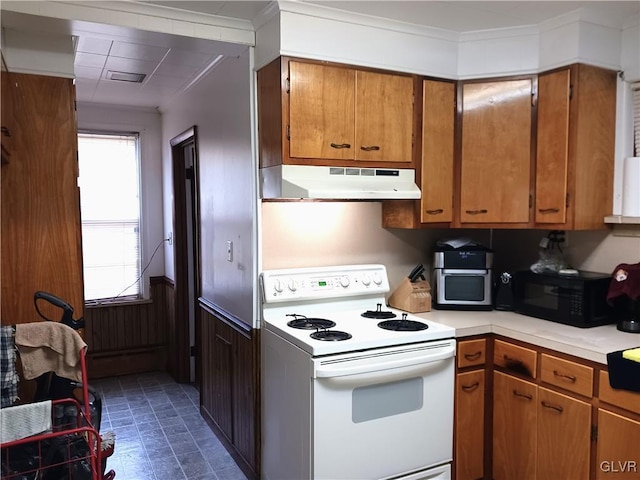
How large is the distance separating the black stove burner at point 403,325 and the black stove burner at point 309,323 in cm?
26

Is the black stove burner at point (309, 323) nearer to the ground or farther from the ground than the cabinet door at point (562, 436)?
farther from the ground

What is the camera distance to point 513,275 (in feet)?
9.54

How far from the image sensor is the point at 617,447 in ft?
6.80

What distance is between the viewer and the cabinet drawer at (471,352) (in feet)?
8.38

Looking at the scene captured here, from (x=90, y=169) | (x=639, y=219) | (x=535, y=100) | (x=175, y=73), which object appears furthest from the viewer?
(x=90, y=169)

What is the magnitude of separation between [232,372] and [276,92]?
5.39 feet

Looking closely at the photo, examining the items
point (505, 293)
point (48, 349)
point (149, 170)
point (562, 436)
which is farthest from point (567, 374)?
point (149, 170)

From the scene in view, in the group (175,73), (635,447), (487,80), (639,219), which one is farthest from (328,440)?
(175,73)

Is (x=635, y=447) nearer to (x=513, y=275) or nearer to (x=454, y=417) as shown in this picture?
(x=454, y=417)

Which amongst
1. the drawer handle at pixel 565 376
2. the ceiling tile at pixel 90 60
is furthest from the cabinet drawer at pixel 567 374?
the ceiling tile at pixel 90 60

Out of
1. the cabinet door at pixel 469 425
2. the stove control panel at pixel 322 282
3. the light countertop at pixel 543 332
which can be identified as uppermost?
the stove control panel at pixel 322 282

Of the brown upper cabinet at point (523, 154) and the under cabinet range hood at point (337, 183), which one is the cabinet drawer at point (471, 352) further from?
the under cabinet range hood at point (337, 183)

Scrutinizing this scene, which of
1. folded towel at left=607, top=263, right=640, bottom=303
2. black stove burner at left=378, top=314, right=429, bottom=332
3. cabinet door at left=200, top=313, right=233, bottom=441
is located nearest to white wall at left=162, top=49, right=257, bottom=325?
cabinet door at left=200, top=313, right=233, bottom=441

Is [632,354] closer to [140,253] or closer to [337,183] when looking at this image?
[337,183]
